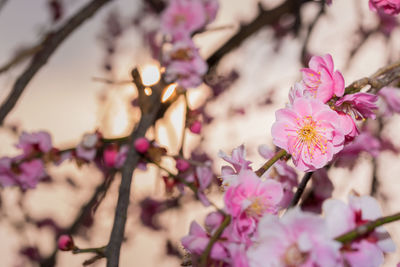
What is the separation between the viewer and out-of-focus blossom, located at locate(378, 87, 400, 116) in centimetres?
157

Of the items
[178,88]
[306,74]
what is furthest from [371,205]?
[178,88]

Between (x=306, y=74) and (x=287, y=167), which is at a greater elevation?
(x=306, y=74)

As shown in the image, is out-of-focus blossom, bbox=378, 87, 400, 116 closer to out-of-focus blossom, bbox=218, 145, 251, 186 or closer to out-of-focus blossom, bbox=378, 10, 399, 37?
out-of-focus blossom, bbox=218, 145, 251, 186

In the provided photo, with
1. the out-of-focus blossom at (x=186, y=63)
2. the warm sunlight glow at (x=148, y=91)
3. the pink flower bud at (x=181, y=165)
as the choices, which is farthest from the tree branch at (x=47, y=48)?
the pink flower bud at (x=181, y=165)

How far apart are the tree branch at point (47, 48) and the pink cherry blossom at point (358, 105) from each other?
2.67 ft

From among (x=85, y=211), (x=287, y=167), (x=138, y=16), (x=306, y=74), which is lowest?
(x=85, y=211)

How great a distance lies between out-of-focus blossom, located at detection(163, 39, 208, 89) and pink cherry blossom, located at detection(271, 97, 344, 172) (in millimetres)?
1048

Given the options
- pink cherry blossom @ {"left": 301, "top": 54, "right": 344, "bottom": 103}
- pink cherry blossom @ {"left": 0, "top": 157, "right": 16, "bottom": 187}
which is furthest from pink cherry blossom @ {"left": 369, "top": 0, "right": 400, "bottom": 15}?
pink cherry blossom @ {"left": 0, "top": 157, "right": 16, "bottom": 187}

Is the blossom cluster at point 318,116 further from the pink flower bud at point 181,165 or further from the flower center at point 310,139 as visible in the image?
the pink flower bud at point 181,165

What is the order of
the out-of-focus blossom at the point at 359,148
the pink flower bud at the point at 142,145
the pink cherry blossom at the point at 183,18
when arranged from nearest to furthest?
1. the pink flower bud at the point at 142,145
2. the out-of-focus blossom at the point at 359,148
3. the pink cherry blossom at the point at 183,18

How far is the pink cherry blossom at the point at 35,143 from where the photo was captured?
1778 millimetres

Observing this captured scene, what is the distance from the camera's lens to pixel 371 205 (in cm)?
59

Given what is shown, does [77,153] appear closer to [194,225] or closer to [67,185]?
[194,225]

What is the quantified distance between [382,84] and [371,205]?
0.23 metres
